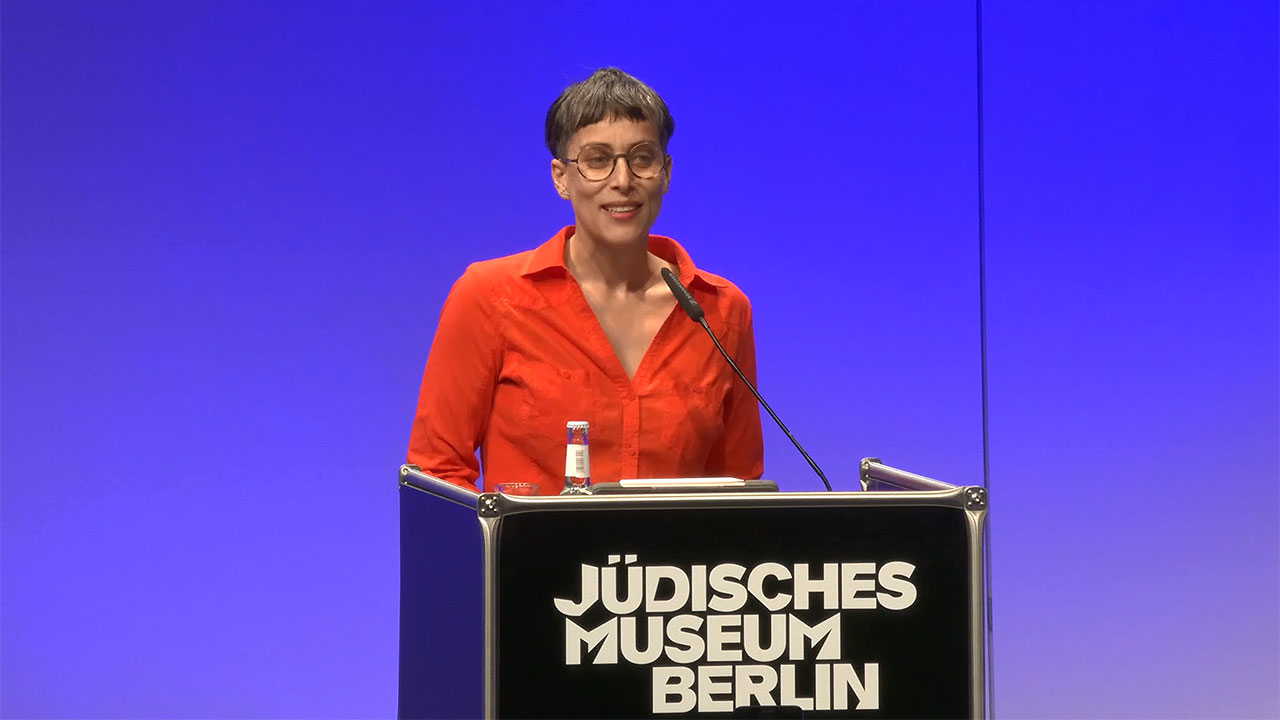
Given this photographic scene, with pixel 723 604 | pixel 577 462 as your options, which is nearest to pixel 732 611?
pixel 723 604

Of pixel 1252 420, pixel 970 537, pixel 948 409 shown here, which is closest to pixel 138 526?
pixel 948 409

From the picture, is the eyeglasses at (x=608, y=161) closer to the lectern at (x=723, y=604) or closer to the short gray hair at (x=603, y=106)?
the short gray hair at (x=603, y=106)

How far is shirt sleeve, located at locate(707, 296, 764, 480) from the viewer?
230 centimetres

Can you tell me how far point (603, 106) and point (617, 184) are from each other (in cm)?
13

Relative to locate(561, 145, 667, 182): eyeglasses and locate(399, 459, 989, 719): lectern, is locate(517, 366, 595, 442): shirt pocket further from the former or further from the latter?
locate(399, 459, 989, 719): lectern

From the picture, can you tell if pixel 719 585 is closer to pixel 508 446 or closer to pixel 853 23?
pixel 508 446

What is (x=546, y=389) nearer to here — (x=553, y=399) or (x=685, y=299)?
(x=553, y=399)

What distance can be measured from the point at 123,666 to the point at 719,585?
2.31 meters

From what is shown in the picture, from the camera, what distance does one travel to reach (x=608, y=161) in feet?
7.00

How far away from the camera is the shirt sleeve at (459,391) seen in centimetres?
214

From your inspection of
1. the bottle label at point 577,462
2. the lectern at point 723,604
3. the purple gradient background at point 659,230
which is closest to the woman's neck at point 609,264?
the bottle label at point 577,462

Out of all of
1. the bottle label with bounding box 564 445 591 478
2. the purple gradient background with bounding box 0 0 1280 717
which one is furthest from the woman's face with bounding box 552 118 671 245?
the purple gradient background with bounding box 0 0 1280 717

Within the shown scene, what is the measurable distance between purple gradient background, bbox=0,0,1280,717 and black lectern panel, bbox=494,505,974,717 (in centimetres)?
202

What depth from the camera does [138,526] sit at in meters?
3.33
